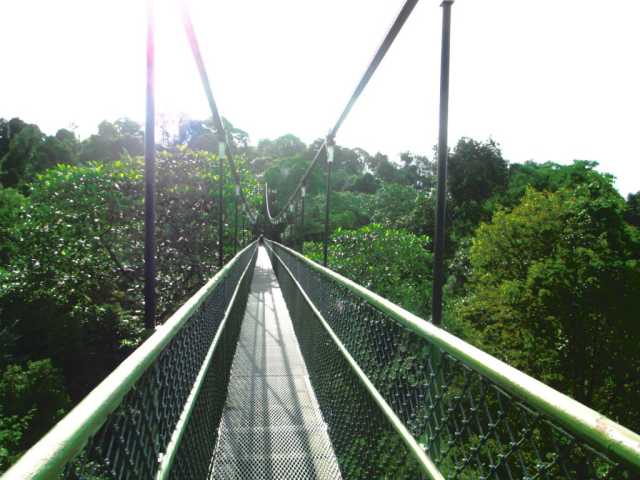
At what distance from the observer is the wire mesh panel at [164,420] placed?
0.97m

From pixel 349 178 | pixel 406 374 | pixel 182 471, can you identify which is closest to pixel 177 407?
pixel 182 471

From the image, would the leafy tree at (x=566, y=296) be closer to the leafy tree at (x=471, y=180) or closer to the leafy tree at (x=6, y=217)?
the leafy tree at (x=471, y=180)

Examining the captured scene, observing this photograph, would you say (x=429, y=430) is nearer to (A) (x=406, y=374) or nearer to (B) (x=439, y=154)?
(A) (x=406, y=374)

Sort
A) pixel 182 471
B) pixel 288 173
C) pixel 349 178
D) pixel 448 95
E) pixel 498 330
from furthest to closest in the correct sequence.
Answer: pixel 349 178 < pixel 288 173 < pixel 498 330 < pixel 448 95 < pixel 182 471

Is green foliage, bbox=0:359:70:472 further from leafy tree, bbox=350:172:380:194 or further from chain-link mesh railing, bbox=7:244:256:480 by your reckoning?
leafy tree, bbox=350:172:380:194

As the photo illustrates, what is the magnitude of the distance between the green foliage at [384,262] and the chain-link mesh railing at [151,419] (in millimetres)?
16880

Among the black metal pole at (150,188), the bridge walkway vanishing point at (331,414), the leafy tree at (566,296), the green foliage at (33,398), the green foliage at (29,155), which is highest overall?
the green foliage at (29,155)

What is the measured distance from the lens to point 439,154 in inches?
88.7

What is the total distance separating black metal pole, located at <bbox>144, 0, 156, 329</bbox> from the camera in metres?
2.47

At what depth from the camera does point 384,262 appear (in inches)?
829

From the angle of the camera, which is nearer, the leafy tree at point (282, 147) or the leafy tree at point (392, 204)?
the leafy tree at point (392, 204)

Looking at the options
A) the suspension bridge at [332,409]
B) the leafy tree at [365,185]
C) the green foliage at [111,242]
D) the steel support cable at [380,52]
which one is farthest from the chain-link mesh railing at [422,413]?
the leafy tree at [365,185]

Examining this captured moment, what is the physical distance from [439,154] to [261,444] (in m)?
1.92

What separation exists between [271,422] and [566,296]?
60.2 ft
